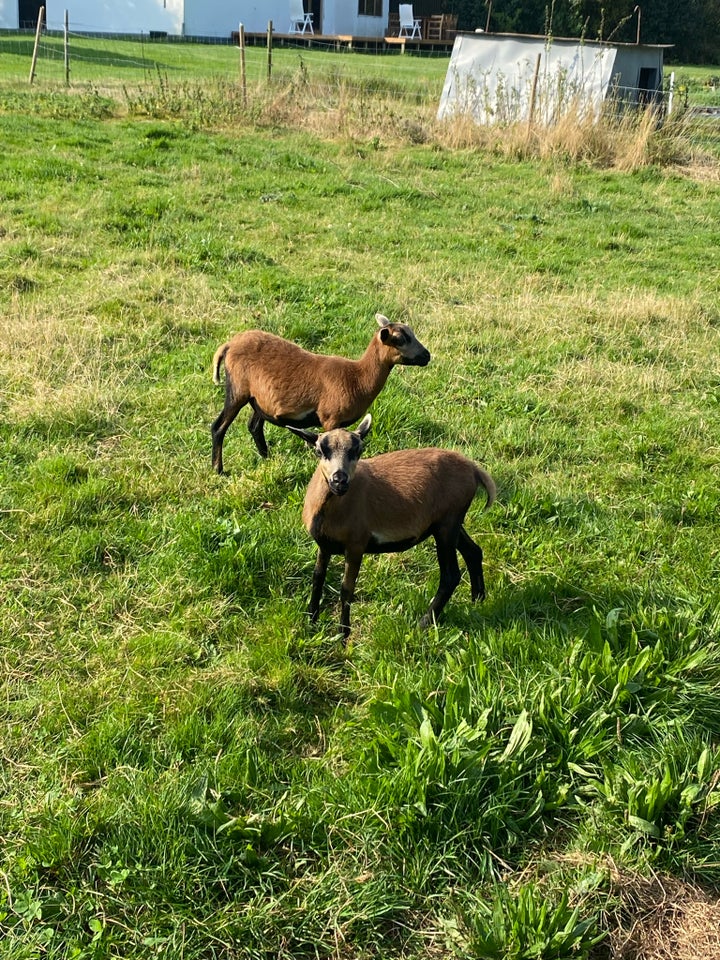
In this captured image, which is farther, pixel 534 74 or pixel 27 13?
pixel 27 13

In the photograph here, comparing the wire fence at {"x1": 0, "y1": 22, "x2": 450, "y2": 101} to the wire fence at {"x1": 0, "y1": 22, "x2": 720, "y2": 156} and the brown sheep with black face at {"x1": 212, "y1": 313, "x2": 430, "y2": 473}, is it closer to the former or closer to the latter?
the wire fence at {"x1": 0, "y1": 22, "x2": 720, "y2": 156}

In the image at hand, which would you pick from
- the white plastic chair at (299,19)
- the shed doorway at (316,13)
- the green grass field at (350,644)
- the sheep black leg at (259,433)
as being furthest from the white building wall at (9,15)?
the sheep black leg at (259,433)

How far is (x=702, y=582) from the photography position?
450 centimetres

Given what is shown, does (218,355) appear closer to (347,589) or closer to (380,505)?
(380,505)

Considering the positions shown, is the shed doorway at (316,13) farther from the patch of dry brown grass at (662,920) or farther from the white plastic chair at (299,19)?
the patch of dry brown grass at (662,920)

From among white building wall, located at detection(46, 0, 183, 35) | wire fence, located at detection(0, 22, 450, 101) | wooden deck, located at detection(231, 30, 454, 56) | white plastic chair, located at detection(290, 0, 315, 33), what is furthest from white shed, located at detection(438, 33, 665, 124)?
white plastic chair, located at detection(290, 0, 315, 33)

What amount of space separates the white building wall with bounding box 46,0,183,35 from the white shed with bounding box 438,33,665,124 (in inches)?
1028

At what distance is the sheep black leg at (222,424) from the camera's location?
539 centimetres

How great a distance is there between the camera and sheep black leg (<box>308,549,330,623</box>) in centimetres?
407

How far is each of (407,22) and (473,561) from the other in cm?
5208

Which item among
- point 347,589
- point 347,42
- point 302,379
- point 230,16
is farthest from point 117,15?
point 347,589

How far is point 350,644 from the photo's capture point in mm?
4023

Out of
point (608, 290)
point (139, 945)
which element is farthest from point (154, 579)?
point (608, 290)

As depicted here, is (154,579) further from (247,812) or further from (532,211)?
(532,211)
